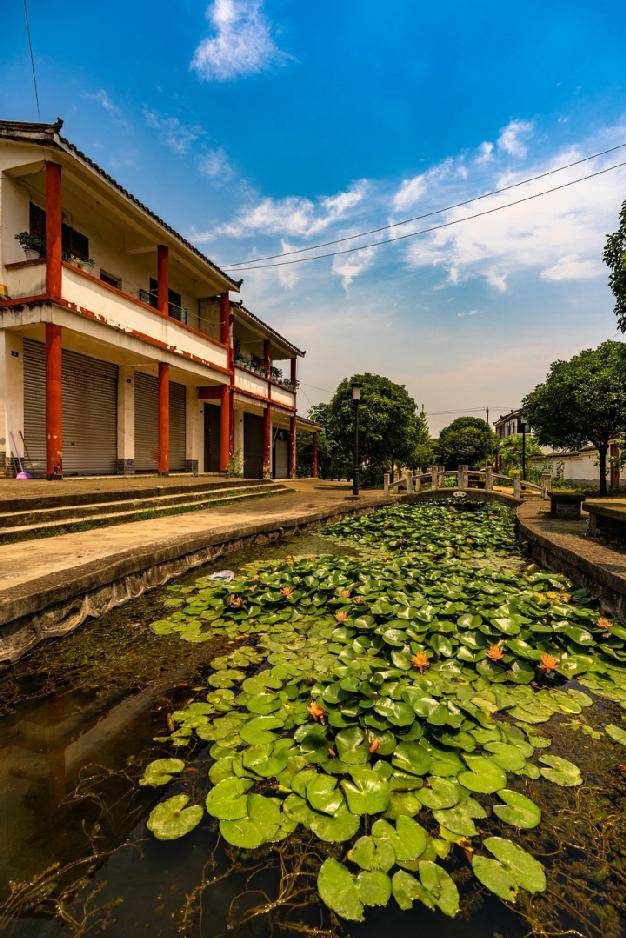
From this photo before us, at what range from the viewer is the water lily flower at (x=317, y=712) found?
1862mm

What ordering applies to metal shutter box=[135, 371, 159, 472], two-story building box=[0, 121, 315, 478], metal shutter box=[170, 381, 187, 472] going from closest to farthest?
two-story building box=[0, 121, 315, 478] < metal shutter box=[135, 371, 159, 472] < metal shutter box=[170, 381, 187, 472]

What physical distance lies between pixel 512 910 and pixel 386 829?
1.21 feet

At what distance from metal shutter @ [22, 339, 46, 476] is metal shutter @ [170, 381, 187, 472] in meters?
5.00

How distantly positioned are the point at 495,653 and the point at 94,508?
5689mm

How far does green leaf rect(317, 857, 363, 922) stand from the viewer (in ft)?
3.55

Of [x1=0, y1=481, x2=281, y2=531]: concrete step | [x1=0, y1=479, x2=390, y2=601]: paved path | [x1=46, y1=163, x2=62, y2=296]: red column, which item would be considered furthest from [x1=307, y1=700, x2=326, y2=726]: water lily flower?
[x1=46, y1=163, x2=62, y2=296]: red column

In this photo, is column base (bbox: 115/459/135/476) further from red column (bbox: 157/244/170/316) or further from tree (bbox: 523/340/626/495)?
tree (bbox: 523/340/626/495)

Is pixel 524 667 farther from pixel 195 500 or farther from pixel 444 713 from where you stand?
pixel 195 500

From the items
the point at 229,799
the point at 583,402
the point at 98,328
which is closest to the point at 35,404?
the point at 98,328

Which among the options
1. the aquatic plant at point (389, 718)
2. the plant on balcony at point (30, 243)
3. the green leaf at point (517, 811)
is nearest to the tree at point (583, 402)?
the aquatic plant at point (389, 718)

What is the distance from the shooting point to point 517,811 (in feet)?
4.70

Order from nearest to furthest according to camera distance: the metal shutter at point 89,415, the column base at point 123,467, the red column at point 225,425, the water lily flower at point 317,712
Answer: the water lily flower at point 317,712 < the metal shutter at point 89,415 < the column base at point 123,467 < the red column at point 225,425

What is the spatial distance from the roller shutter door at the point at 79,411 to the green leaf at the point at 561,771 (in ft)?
33.5

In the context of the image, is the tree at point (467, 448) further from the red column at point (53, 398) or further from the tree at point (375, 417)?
the red column at point (53, 398)
